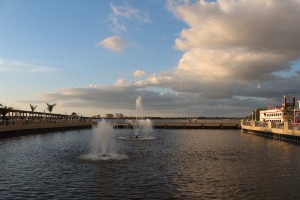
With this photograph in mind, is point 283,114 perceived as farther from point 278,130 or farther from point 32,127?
point 32,127

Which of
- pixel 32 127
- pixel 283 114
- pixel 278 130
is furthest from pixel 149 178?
pixel 283 114

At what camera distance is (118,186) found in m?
24.3

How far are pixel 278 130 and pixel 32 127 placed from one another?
57.4 metres

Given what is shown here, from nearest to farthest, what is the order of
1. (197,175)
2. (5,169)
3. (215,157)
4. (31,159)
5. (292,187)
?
1. (292,187)
2. (197,175)
3. (5,169)
4. (31,159)
5. (215,157)

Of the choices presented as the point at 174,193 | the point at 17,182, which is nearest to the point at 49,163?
the point at 17,182

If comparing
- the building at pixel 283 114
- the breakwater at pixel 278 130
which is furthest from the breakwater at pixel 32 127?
the building at pixel 283 114

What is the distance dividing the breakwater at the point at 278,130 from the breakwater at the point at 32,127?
173 feet

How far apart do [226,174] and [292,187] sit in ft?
19.1

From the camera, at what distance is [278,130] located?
70438 mm

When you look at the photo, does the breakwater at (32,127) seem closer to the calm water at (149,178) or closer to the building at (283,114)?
the calm water at (149,178)

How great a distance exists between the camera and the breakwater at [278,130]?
202ft

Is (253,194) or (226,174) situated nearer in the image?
(253,194)

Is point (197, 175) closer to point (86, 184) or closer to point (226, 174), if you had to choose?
point (226, 174)

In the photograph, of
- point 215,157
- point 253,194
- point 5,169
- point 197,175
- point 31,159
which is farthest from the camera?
point 215,157
